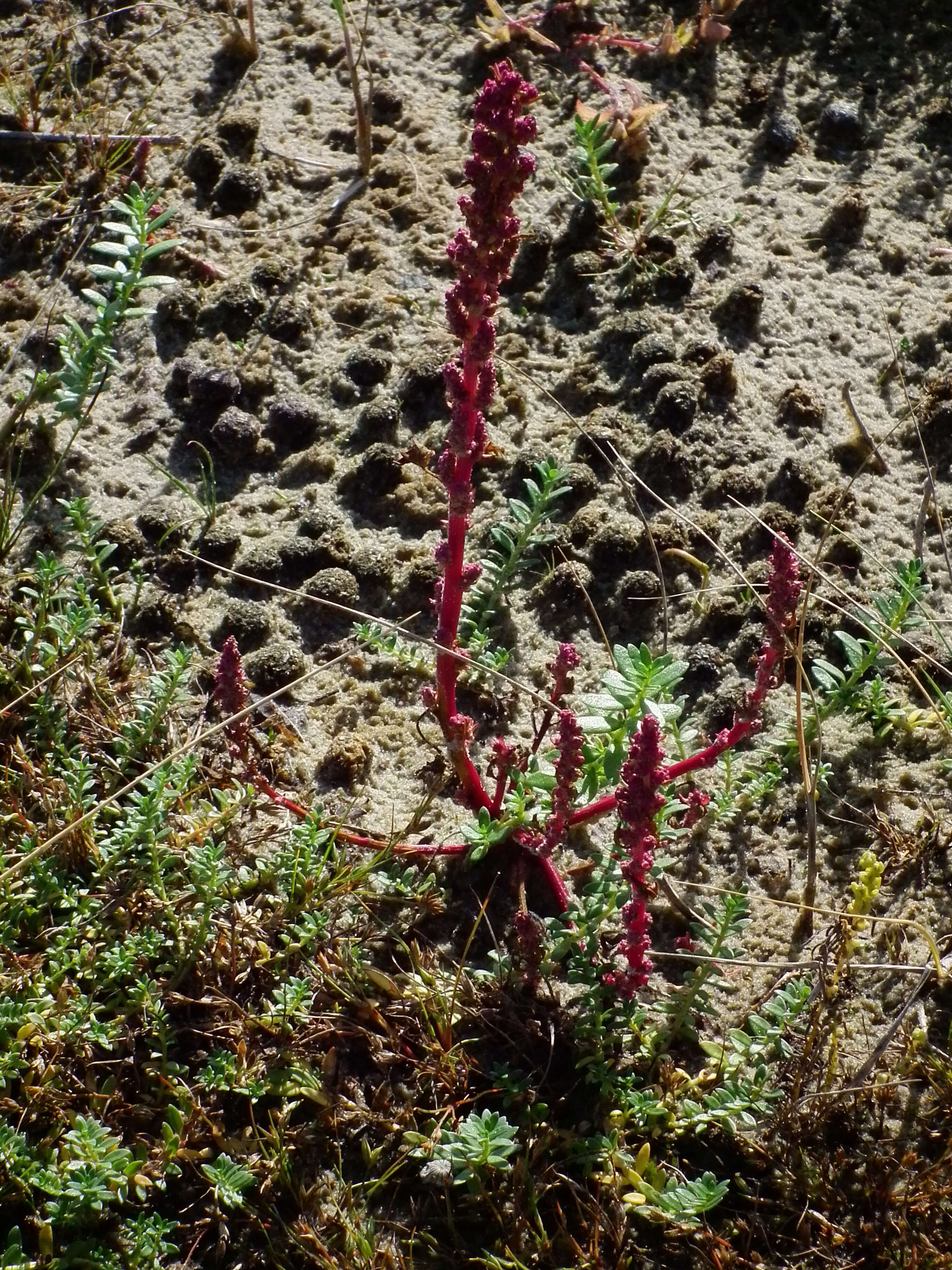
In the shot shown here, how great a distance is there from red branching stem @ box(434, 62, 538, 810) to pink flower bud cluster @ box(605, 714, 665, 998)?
23.1 inches

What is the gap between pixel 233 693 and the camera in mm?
2814

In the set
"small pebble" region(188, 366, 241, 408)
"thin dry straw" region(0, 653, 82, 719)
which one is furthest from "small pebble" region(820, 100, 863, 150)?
"thin dry straw" region(0, 653, 82, 719)

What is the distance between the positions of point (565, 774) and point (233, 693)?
2.54 feet

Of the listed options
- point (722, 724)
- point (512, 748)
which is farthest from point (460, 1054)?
point (722, 724)

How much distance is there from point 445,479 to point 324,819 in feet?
3.32

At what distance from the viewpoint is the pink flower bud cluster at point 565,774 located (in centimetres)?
258

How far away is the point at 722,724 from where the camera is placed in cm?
327

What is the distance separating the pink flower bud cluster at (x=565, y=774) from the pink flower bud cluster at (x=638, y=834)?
0.11 metres

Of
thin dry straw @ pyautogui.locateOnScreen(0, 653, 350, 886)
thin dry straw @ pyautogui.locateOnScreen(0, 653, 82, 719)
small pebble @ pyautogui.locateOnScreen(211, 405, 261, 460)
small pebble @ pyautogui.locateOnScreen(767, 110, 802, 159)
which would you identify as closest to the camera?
thin dry straw @ pyautogui.locateOnScreen(0, 653, 350, 886)

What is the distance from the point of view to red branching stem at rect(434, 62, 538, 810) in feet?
7.29

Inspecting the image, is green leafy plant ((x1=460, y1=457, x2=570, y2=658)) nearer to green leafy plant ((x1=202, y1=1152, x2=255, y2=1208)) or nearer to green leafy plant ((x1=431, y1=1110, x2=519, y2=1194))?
green leafy plant ((x1=431, y1=1110, x2=519, y2=1194))

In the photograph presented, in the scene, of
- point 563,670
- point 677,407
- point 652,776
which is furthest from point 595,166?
point 652,776

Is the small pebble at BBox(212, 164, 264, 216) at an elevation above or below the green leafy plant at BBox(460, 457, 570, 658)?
above

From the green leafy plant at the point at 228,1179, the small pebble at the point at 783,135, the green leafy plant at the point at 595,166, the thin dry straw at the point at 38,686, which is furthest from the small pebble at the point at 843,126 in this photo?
the green leafy plant at the point at 228,1179
